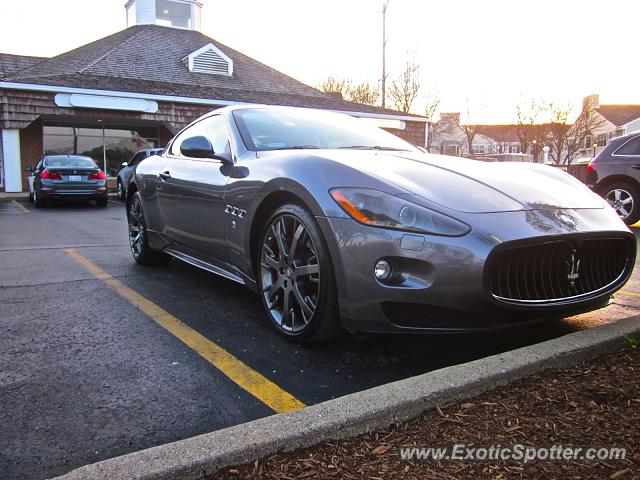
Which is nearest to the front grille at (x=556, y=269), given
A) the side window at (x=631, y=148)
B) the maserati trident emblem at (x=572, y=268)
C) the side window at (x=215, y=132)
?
the maserati trident emblem at (x=572, y=268)

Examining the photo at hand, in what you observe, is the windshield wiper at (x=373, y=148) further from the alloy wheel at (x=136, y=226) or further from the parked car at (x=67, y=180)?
the parked car at (x=67, y=180)

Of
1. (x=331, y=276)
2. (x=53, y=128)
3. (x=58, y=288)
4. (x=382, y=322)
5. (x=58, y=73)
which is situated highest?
(x=58, y=73)

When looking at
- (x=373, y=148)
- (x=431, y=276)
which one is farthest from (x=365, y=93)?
(x=431, y=276)

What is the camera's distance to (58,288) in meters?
4.54

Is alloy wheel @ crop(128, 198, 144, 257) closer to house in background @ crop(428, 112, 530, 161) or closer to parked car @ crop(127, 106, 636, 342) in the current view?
parked car @ crop(127, 106, 636, 342)

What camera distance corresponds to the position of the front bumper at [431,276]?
97.7 inches

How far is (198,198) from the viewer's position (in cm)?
404

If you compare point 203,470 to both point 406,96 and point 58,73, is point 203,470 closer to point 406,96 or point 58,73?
point 58,73

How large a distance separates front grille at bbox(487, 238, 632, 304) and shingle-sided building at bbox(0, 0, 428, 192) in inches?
700

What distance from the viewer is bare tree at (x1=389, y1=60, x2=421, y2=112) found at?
3950cm

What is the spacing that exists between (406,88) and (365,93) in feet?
10.9

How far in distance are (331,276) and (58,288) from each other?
2812mm

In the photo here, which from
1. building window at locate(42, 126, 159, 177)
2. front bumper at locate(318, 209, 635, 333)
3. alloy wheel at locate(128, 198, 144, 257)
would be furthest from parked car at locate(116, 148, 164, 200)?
front bumper at locate(318, 209, 635, 333)

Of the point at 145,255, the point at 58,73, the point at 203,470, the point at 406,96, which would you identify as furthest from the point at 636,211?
the point at 406,96
